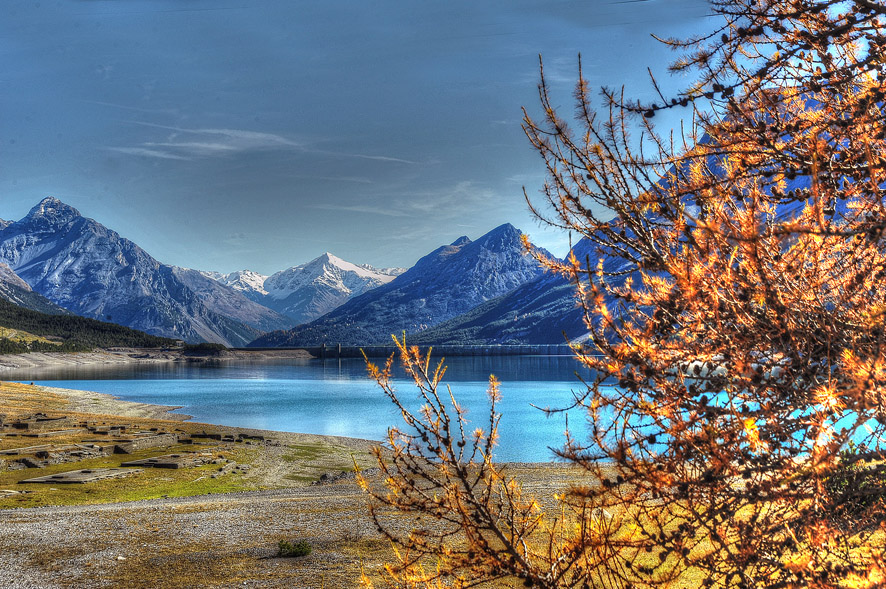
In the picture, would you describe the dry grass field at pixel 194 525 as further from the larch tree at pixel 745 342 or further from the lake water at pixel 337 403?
the lake water at pixel 337 403

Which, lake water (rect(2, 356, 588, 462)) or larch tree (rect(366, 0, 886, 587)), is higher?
larch tree (rect(366, 0, 886, 587))

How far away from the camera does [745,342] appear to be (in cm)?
415

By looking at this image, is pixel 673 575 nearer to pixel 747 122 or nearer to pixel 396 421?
pixel 747 122

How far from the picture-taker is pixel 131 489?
25.5 metres

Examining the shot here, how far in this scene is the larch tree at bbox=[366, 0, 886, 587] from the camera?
3502 millimetres

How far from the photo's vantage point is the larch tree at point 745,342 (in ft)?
11.5

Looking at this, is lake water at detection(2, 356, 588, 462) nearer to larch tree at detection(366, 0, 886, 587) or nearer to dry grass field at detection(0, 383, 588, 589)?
dry grass field at detection(0, 383, 588, 589)

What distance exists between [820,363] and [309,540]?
14.0 metres

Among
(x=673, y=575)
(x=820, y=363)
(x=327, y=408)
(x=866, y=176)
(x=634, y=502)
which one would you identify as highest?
(x=866, y=176)

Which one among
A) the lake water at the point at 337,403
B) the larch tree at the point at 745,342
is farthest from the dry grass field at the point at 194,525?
the lake water at the point at 337,403

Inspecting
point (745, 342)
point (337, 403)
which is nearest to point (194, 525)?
point (745, 342)

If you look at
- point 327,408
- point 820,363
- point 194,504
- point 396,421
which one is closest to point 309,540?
point 194,504

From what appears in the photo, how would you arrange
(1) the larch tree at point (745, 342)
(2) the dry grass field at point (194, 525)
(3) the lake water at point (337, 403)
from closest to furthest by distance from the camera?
(1) the larch tree at point (745, 342) < (2) the dry grass field at point (194, 525) < (3) the lake water at point (337, 403)

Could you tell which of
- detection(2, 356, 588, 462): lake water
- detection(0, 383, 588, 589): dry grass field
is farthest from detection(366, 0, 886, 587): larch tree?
detection(2, 356, 588, 462): lake water
